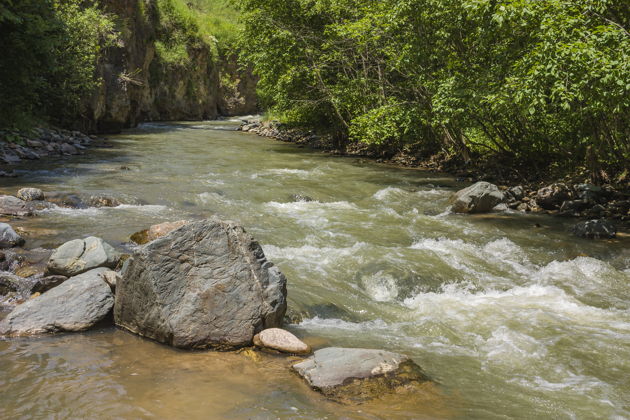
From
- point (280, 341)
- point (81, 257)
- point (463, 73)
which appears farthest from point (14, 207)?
point (463, 73)

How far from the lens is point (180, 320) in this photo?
4.80 meters

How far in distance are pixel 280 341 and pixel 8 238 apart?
462cm

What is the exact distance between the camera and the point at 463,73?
14.0m

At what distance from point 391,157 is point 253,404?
18226 millimetres

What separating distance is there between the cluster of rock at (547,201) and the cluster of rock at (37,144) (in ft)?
41.3

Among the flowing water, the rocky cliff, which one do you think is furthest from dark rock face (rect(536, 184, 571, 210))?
the rocky cliff

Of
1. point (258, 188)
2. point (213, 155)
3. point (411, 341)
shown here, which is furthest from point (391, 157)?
point (411, 341)

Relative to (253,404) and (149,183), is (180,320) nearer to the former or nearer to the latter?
(253,404)

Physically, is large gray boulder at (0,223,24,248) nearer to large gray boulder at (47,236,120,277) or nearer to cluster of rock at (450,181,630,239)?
large gray boulder at (47,236,120,277)

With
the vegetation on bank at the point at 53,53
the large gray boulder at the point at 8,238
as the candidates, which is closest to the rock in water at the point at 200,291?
the large gray boulder at the point at 8,238

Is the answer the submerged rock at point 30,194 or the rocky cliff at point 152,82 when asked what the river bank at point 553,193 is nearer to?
the submerged rock at point 30,194

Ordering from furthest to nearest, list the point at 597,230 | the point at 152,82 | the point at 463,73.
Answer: the point at 152,82 < the point at 463,73 < the point at 597,230

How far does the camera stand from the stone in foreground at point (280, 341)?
479 centimetres

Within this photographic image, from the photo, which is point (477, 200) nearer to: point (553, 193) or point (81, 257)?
point (553, 193)
